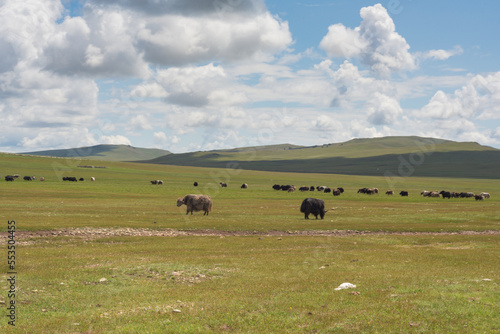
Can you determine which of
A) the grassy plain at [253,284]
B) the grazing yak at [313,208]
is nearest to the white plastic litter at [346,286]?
the grassy plain at [253,284]

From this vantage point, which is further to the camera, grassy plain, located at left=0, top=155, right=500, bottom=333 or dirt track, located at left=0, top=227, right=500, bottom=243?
dirt track, located at left=0, top=227, right=500, bottom=243

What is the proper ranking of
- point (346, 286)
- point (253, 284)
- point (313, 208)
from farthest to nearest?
1. point (313, 208)
2. point (253, 284)
3. point (346, 286)

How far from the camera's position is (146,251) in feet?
76.7

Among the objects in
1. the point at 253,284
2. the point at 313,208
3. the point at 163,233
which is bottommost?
the point at 163,233

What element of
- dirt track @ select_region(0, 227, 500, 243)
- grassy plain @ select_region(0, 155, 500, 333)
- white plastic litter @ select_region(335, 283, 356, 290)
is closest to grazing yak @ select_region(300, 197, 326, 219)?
dirt track @ select_region(0, 227, 500, 243)

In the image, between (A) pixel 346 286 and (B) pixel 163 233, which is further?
(B) pixel 163 233

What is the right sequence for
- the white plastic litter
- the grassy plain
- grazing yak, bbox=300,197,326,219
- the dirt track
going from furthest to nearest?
grazing yak, bbox=300,197,326,219 < the dirt track < the white plastic litter < the grassy plain

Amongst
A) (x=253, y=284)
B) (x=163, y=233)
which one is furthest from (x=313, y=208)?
(x=253, y=284)

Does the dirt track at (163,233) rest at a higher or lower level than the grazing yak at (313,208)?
lower

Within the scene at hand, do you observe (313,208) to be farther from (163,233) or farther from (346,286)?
(346,286)

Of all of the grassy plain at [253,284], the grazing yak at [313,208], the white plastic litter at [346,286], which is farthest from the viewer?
the grazing yak at [313,208]

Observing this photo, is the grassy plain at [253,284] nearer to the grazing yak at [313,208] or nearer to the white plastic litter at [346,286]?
the white plastic litter at [346,286]

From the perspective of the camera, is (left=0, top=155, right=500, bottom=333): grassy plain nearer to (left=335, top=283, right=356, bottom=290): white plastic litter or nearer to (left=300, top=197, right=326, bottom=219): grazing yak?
(left=335, top=283, right=356, bottom=290): white plastic litter

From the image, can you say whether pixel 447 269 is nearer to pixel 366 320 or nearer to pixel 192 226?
pixel 366 320
